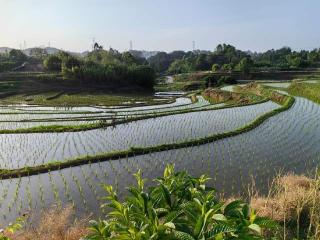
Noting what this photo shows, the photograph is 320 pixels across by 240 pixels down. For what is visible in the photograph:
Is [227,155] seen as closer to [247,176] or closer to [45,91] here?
[247,176]

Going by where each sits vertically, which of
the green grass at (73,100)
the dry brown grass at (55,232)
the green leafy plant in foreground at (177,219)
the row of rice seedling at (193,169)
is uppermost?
the green leafy plant in foreground at (177,219)

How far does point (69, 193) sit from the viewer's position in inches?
381

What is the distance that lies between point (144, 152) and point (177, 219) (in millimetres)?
10852

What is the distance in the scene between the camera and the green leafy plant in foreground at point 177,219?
2687 mm

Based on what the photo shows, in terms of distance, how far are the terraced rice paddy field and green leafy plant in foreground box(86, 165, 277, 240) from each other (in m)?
5.55

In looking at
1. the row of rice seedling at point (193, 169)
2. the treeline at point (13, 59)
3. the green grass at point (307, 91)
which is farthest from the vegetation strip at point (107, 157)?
the treeline at point (13, 59)

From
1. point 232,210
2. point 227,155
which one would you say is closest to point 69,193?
point 227,155

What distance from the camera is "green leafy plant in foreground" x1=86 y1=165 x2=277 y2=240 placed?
269 cm

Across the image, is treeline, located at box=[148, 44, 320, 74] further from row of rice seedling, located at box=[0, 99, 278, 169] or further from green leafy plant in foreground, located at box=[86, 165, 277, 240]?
green leafy plant in foreground, located at box=[86, 165, 277, 240]

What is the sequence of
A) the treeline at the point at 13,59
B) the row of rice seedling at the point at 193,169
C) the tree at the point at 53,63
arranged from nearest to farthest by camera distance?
1. the row of rice seedling at the point at 193,169
2. the tree at the point at 53,63
3. the treeline at the point at 13,59

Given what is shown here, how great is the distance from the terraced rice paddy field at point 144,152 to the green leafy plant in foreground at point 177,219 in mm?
5549

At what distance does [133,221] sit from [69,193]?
23.2 feet

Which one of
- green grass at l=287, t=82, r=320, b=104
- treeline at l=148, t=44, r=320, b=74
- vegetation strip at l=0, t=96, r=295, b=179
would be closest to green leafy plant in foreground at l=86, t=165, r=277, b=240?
vegetation strip at l=0, t=96, r=295, b=179

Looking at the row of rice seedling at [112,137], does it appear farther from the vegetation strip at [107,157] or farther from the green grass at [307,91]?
the green grass at [307,91]
